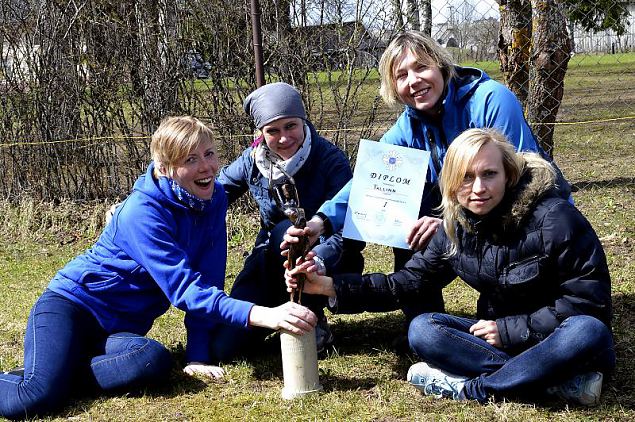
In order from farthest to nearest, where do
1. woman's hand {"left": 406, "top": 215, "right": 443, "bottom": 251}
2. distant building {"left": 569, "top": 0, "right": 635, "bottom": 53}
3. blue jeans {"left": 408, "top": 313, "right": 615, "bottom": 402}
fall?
distant building {"left": 569, "top": 0, "right": 635, "bottom": 53}
woman's hand {"left": 406, "top": 215, "right": 443, "bottom": 251}
blue jeans {"left": 408, "top": 313, "right": 615, "bottom": 402}

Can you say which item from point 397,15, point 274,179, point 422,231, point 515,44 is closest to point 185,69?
point 397,15

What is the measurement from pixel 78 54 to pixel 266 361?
4.32 metres

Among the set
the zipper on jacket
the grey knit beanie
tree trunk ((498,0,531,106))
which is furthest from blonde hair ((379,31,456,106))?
tree trunk ((498,0,531,106))

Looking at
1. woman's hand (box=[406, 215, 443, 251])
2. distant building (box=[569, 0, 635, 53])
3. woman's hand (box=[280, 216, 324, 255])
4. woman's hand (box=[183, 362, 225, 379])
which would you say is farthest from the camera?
distant building (box=[569, 0, 635, 53])

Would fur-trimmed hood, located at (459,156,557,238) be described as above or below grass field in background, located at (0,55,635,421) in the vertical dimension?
above

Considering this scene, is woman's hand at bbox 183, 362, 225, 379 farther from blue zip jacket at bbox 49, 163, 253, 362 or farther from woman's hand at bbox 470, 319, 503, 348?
woman's hand at bbox 470, 319, 503, 348

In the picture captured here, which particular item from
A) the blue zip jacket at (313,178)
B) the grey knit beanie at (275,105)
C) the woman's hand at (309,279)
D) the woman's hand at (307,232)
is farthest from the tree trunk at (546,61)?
the woman's hand at (309,279)

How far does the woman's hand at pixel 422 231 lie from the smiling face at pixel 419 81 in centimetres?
51

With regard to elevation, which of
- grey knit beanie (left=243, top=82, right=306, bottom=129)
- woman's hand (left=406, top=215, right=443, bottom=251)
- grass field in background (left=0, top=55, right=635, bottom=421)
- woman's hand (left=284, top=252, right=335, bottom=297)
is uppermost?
grey knit beanie (left=243, top=82, right=306, bottom=129)

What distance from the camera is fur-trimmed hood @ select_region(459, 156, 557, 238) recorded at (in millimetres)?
3020

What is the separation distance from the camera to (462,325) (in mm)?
3281

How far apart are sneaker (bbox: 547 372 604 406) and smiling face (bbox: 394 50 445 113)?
1316 millimetres

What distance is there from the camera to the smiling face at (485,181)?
119 inches

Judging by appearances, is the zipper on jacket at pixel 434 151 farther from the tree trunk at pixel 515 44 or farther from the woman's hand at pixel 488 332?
the tree trunk at pixel 515 44
